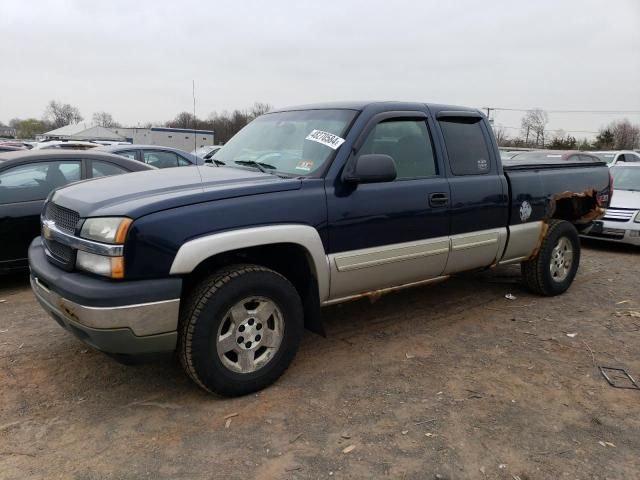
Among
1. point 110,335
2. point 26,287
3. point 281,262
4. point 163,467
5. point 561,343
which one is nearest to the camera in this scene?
point 163,467

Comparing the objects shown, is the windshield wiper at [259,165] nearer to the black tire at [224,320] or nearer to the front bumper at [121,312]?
the black tire at [224,320]

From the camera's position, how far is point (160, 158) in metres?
9.54

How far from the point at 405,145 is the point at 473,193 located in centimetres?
76

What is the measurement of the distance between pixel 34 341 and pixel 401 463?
121 inches

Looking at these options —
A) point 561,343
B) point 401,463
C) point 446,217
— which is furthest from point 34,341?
point 561,343

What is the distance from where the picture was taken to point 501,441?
2.93m

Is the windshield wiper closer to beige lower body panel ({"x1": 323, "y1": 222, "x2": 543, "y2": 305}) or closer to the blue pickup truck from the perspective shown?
the blue pickup truck

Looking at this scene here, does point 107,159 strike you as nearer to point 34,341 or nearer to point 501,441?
point 34,341

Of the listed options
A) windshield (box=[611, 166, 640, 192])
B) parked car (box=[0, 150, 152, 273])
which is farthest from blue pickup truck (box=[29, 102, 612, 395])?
windshield (box=[611, 166, 640, 192])

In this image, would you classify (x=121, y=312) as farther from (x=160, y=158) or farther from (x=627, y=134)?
(x=627, y=134)

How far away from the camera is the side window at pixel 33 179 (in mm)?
5496

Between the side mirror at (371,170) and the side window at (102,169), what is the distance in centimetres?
370

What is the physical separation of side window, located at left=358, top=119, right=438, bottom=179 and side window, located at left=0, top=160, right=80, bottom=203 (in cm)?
378

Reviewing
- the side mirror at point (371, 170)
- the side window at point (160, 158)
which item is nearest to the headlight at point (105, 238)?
the side mirror at point (371, 170)
